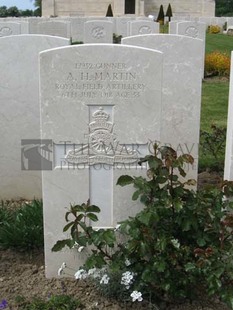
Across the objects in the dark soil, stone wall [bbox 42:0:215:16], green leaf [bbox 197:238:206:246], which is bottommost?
the dark soil

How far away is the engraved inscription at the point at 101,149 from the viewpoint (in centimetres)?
325

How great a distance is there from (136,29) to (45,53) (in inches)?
417

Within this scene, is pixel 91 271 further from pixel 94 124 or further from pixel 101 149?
pixel 94 124

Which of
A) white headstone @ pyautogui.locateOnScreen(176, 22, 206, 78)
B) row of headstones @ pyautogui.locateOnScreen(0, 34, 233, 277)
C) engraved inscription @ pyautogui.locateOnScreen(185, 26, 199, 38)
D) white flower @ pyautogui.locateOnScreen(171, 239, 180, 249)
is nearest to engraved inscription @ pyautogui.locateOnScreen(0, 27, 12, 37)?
white headstone @ pyautogui.locateOnScreen(176, 22, 206, 78)

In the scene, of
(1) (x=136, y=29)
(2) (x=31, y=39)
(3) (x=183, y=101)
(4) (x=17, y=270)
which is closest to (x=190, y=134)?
(3) (x=183, y=101)

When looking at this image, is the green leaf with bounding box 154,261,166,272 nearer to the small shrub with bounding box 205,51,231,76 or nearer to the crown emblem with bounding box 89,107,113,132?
the crown emblem with bounding box 89,107,113,132

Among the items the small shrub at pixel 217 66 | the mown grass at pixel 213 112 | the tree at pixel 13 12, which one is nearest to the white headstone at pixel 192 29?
the small shrub at pixel 217 66

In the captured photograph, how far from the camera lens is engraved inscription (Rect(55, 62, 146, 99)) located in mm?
3168

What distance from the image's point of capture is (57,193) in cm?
336

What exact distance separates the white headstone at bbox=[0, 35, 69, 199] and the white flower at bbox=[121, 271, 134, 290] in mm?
2246

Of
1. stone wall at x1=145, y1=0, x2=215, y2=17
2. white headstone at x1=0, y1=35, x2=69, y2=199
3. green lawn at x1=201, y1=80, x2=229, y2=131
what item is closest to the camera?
white headstone at x1=0, y1=35, x2=69, y2=199

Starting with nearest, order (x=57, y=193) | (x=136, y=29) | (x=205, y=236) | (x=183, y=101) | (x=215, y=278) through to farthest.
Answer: (x=215, y=278), (x=205, y=236), (x=57, y=193), (x=183, y=101), (x=136, y=29)

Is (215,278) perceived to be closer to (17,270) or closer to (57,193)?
(57,193)

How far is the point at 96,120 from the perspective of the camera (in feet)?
10.6
